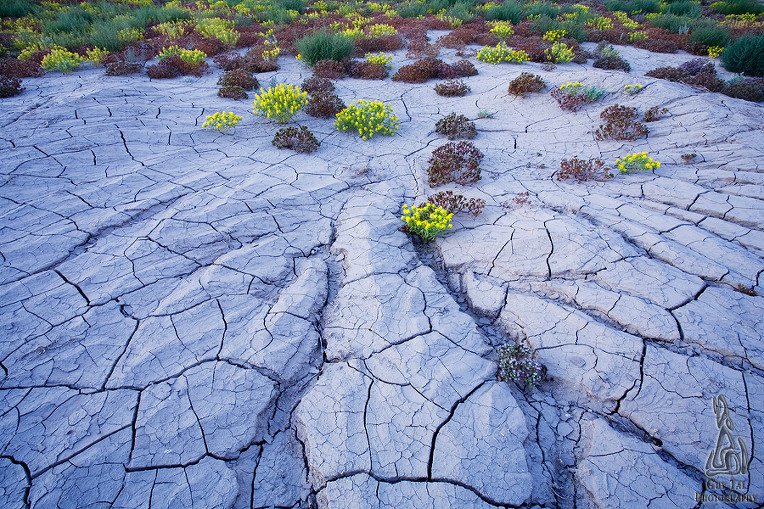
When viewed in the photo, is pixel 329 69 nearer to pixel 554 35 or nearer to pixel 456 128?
pixel 456 128

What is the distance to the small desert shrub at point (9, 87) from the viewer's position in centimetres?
719

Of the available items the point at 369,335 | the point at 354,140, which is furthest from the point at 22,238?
the point at 354,140

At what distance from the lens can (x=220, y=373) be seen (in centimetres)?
304

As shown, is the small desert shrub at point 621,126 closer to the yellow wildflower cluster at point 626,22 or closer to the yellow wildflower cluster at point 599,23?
the yellow wildflower cluster at point 599,23

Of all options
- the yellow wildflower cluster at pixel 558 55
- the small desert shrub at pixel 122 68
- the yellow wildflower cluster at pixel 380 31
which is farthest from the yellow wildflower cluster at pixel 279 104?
the yellow wildflower cluster at pixel 558 55

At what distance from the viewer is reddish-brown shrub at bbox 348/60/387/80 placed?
9281mm

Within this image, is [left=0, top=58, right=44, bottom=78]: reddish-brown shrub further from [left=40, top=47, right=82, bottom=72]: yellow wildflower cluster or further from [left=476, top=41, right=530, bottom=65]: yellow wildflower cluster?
[left=476, top=41, right=530, bottom=65]: yellow wildflower cluster

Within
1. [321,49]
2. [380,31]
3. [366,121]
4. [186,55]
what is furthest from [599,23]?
[186,55]

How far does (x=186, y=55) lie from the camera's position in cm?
959

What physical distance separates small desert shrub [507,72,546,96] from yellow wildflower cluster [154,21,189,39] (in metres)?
10.4

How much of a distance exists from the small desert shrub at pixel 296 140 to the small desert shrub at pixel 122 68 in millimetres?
5316

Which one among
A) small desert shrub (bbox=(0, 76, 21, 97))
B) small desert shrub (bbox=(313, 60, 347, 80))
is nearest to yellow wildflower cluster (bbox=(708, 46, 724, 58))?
small desert shrub (bbox=(313, 60, 347, 80))

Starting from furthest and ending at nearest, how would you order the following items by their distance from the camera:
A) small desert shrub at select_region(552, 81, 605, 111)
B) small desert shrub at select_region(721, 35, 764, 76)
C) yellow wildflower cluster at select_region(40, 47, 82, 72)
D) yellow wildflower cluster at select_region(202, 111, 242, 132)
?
1. small desert shrub at select_region(721, 35, 764, 76)
2. yellow wildflower cluster at select_region(40, 47, 82, 72)
3. small desert shrub at select_region(552, 81, 605, 111)
4. yellow wildflower cluster at select_region(202, 111, 242, 132)

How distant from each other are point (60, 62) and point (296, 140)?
274 inches
